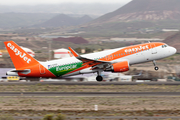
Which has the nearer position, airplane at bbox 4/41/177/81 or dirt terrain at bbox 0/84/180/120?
dirt terrain at bbox 0/84/180/120

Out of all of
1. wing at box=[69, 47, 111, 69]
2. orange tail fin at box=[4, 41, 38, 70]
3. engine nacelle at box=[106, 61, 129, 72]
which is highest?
orange tail fin at box=[4, 41, 38, 70]

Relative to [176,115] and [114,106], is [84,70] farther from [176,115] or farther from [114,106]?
[176,115]

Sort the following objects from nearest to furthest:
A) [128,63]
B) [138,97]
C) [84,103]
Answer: [84,103] < [138,97] < [128,63]

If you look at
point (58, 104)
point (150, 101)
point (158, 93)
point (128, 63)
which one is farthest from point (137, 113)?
point (128, 63)

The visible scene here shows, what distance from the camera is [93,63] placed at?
39906 mm

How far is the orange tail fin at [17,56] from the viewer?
40.2 meters

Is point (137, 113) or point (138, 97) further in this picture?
point (138, 97)

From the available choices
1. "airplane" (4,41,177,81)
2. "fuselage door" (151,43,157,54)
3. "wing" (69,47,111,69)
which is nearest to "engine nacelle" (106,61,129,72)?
"airplane" (4,41,177,81)

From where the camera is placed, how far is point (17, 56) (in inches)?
1588

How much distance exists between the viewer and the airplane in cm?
3972

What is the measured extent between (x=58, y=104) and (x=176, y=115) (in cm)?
999

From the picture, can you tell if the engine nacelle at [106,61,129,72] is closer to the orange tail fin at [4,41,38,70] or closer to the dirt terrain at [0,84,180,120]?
the dirt terrain at [0,84,180,120]

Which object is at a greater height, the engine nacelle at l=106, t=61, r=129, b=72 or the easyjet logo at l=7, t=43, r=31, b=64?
the easyjet logo at l=7, t=43, r=31, b=64

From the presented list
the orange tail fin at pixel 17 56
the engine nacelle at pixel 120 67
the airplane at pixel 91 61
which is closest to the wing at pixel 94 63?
the airplane at pixel 91 61
